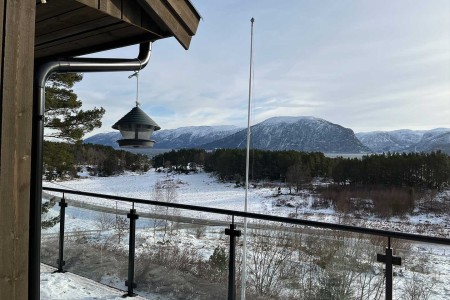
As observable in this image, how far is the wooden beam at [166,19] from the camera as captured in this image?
2074 millimetres

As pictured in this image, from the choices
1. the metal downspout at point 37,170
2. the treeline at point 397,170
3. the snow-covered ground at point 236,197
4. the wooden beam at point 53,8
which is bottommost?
the snow-covered ground at point 236,197

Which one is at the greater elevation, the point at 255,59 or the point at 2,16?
the point at 255,59

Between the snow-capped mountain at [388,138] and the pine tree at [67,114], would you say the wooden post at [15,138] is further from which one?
the snow-capped mountain at [388,138]

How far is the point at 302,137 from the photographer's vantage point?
98438mm

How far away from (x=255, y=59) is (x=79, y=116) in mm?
7479

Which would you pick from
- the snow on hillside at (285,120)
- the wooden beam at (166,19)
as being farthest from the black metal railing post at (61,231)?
the snow on hillside at (285,120)

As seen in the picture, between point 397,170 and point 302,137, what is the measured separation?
58.3 metres

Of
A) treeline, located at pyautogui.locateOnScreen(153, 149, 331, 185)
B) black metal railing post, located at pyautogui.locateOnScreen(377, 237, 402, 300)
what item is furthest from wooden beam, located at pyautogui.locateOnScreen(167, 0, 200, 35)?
treeline, located at pyautogui.locateOnScreen(153, 149, 331, 185)

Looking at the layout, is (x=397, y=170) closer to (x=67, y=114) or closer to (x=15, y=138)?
(x=67, y=114)

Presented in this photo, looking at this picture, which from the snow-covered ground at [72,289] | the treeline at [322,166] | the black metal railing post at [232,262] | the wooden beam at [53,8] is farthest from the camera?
the treeline at [322,166]

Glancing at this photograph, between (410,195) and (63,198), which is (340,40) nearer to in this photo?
(63,198)

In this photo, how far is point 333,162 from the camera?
44719 mm

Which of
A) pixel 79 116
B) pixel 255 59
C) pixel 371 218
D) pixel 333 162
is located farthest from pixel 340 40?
pixel 333 162

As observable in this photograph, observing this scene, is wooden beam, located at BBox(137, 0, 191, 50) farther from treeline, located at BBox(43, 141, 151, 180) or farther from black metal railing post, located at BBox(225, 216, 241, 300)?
treeline, located at BBox(43, 141, 151, 180)
